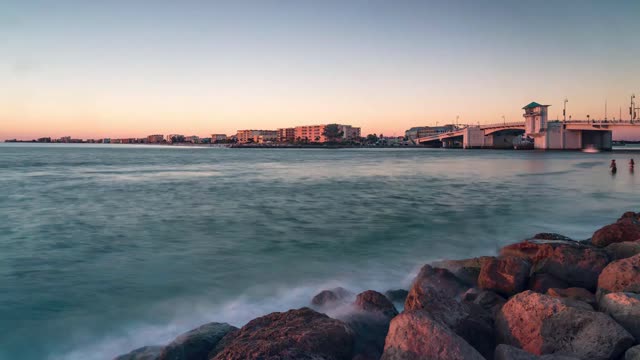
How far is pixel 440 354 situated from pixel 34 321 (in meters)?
5.90

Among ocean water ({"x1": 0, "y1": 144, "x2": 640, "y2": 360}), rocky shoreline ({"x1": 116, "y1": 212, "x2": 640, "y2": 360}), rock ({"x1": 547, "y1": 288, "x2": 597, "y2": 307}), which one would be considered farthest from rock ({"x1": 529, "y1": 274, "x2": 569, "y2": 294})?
ocean water ({"x1": 0, "y1": 144, "x2": 640, "y2": 360})

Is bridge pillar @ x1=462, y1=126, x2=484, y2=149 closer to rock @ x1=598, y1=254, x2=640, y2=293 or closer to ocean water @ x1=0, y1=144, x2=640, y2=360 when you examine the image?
ocean water @ x1=0, y1=144, x2=640, y2=360

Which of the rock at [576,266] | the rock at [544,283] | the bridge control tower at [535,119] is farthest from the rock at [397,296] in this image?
the bridge control tower at [535,119]

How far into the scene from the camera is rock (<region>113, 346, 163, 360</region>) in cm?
493

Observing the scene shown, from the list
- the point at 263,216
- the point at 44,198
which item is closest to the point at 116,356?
the point at 263,216

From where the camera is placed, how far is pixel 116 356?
5.36 metres

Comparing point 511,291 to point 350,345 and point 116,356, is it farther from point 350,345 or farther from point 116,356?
point 116,356

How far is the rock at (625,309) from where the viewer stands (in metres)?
4.49

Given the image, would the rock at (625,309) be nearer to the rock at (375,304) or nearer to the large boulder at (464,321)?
the large boulder at (464,321)

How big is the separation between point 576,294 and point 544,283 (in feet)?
1.84

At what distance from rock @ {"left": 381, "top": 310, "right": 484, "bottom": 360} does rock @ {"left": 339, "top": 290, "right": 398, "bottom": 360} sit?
2.64 ft

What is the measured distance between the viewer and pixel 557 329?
440 cm

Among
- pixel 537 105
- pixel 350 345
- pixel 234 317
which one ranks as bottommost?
pixel 234 317

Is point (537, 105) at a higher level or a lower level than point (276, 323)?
higher
